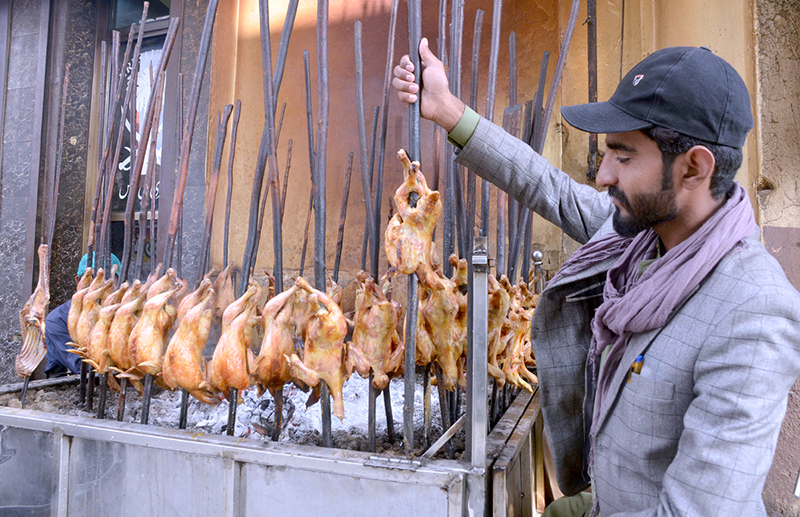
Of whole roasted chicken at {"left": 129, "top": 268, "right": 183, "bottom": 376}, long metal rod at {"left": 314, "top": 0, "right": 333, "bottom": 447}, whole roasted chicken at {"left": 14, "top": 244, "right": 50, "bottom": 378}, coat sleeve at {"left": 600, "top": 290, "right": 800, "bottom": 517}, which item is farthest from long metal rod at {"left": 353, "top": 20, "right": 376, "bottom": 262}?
whole roasted chicken at {"left": 14, "top": 244, "right": 50, "bottom": 378}

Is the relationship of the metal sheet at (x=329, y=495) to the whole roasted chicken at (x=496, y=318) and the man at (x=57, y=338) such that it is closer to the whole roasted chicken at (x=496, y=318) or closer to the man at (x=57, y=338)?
the whole roasted chicken at (x=496, y=318)

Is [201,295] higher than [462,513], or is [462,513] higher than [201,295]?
[201,295]

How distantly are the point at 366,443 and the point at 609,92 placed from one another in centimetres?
355

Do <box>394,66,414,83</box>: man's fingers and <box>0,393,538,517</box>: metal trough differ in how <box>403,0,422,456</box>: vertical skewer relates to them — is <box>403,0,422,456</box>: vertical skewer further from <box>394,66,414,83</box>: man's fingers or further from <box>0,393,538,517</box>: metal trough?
<box>0,393,538,517</box>: metal trough

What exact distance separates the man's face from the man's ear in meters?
0.03

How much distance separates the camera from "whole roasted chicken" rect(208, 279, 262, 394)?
174cm

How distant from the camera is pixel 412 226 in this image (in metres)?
1.50

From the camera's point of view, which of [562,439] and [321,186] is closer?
[562,439]

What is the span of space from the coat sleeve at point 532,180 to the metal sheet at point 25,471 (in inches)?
79.0

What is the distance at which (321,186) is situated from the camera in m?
1.79

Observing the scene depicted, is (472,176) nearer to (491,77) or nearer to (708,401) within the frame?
(491,77)

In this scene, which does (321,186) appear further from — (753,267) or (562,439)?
(753,267)

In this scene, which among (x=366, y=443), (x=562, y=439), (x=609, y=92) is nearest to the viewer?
(x=562, y=439)

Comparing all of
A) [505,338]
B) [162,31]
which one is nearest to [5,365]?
[162,31]
